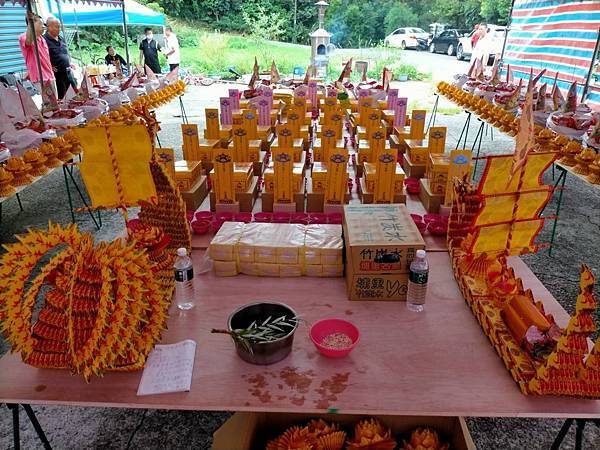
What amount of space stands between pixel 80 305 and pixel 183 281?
36 cm

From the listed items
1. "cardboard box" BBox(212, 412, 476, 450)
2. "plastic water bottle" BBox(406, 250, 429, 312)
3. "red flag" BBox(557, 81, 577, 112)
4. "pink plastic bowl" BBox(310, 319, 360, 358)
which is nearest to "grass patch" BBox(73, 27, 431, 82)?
"red flag" BBox(557, 81, 577, 112)

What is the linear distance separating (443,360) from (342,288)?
467 millimetres

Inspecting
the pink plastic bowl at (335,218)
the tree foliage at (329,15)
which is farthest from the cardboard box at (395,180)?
the tree foliage at (329,15)

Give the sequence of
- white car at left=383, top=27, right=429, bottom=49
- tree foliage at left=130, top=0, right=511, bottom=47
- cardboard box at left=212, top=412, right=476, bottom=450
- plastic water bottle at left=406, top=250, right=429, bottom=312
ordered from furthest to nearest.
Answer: tree foliage at left=130, top=0, right=511, bottom=47, white car at left=383, top=27, right=429, bottom=49, plastic water bottle at left=406, top=250, right=429, bottom=312, cardboard box at left=212, top=412, right=476, bottom=450

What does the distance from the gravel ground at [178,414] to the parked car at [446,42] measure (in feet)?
45.0

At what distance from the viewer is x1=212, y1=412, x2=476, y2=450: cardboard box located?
1253 mm

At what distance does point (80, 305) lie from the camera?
1159 millimetres

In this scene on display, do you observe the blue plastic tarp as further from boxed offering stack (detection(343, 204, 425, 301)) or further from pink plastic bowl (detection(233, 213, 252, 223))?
boxed offering stack (detection(343, 204, 425, 301))

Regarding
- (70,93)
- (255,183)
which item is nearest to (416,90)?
(70,93)

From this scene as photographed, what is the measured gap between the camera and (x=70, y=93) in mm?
4121

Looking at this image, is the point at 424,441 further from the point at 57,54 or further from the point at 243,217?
the point at 57,54

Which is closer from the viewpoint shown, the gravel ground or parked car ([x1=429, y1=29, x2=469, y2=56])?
the gravel ground

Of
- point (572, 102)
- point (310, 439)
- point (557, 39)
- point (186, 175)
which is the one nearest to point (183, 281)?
point (310, 439)

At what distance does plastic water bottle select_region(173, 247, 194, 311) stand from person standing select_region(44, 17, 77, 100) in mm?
5538
